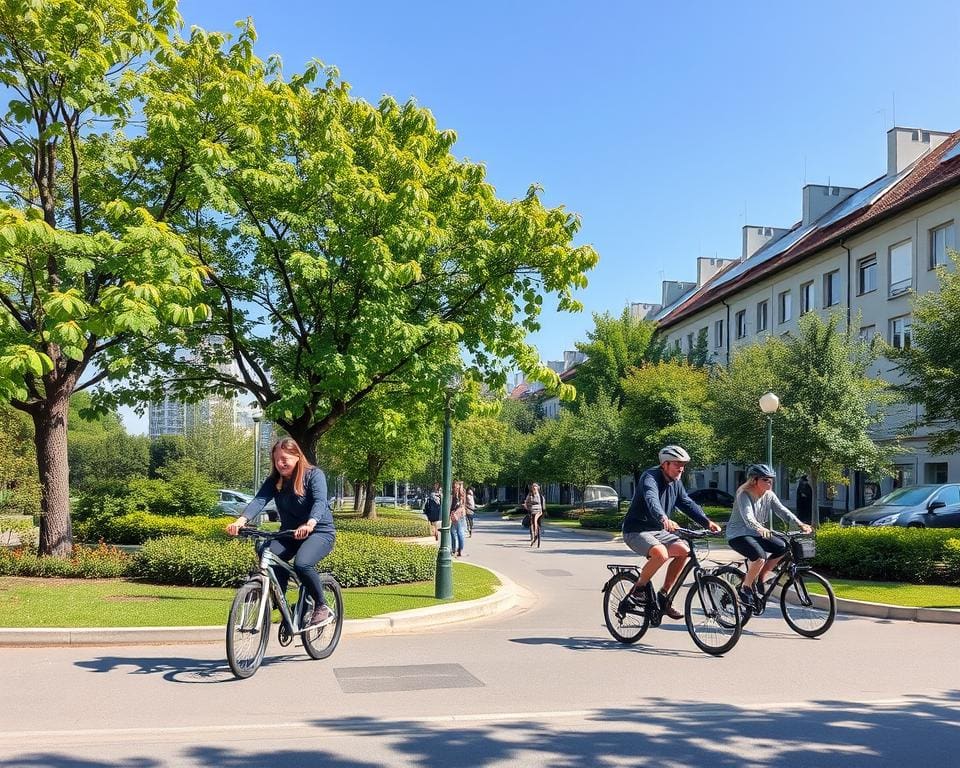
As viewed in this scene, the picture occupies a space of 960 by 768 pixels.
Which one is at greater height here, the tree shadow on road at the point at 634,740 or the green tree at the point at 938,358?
the green tree at the point at 938,358

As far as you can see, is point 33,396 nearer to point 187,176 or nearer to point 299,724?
point 187,176

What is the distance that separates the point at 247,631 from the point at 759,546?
542 centimetres

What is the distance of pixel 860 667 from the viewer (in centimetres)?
812

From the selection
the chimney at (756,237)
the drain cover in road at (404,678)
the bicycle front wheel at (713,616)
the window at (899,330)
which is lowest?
the drain cover in road at (404,678)

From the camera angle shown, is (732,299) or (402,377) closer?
(402,377)

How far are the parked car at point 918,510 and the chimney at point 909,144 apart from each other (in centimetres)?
2219

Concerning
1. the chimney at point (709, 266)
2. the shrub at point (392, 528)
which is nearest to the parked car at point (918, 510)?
the shrub at point (392, 528)

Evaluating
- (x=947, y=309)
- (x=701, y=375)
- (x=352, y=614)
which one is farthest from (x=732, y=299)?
(x=352, y=614)

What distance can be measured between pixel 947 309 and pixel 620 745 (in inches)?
534

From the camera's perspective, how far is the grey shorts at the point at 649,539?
8.52m

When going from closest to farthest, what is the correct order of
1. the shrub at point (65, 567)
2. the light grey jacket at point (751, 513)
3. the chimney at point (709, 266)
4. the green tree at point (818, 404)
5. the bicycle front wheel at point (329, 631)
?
the bicycle front wheel at point (329, 631) < the light grey jacket at point (751, 513) < the shrub at point (65, 567) < the green tree at point (818, 404) < the chimney at point (709, 266)

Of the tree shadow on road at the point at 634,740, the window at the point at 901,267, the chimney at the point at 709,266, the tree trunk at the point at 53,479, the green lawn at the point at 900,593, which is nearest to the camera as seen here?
the tree shadow on road at the point at 634,740

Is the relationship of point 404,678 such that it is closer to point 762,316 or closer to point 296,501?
point 296,501

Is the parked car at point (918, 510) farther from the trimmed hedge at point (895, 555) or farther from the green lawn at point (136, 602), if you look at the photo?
the green lawn at point (136, 602)
